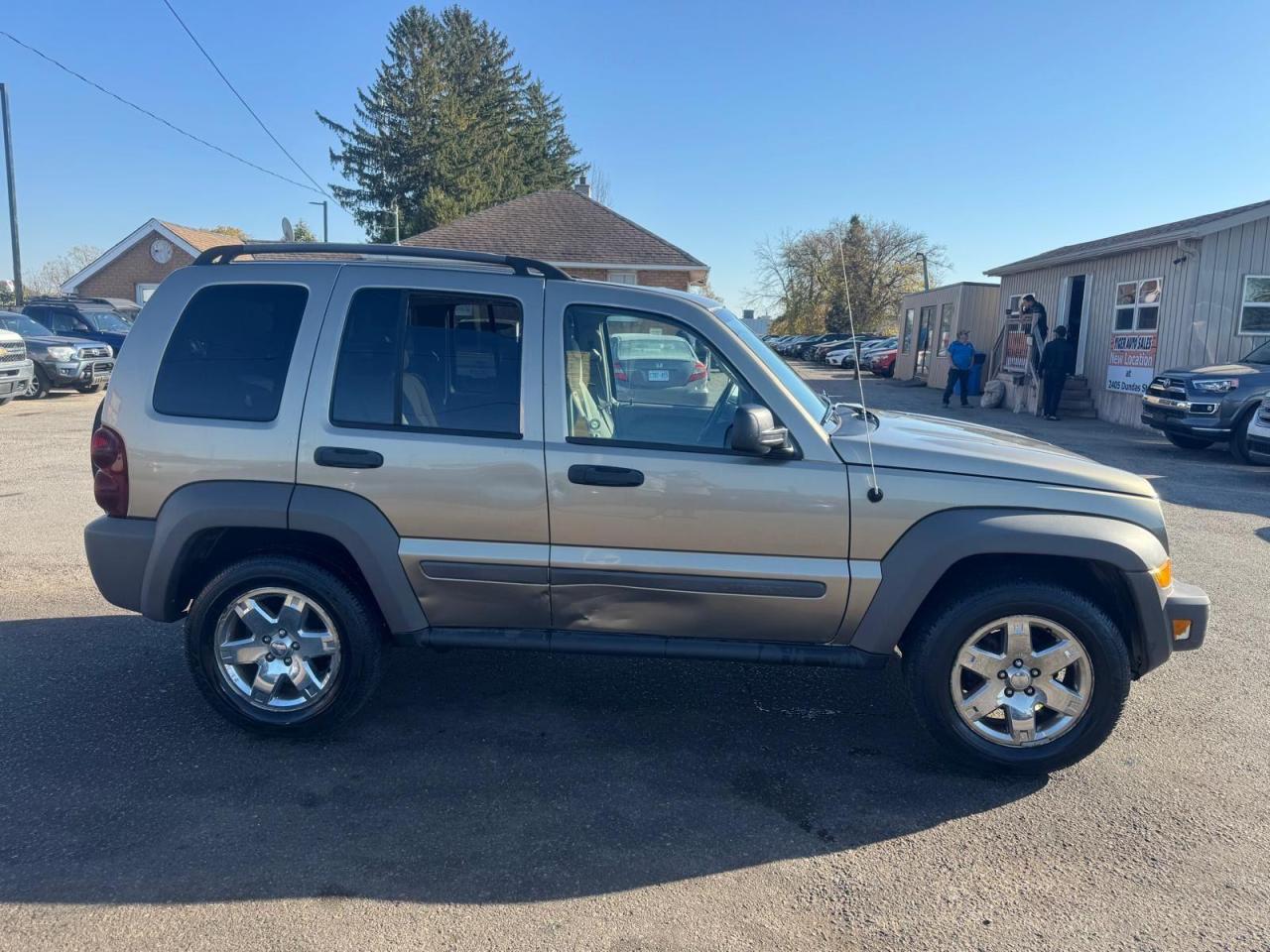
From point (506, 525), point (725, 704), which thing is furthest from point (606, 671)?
point (506, 525)

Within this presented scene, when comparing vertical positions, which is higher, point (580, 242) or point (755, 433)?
point (580, 242)

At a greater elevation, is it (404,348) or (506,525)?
(404,348)

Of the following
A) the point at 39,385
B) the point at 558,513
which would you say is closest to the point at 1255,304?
the point at 558,513

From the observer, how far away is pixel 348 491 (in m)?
3.63

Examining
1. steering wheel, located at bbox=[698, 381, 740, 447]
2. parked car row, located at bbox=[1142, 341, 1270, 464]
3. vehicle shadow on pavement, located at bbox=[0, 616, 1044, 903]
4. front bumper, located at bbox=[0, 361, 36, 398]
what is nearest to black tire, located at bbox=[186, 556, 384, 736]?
vehicle shadow on pavement, located at bbox=[0, 616, 1044, 903]

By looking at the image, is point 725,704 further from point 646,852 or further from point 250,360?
point 250,360

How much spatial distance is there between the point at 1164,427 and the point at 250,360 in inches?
550

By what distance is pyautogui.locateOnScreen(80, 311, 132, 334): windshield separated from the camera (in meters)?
21.8

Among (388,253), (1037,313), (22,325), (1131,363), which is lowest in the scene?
(1131,363)

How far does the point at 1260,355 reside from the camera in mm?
13602

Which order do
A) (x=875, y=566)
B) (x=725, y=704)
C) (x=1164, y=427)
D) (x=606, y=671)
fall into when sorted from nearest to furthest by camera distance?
(x=875, y=566) < (x=725, y=704) < (x=606, y=671) < (x=1164, y=427)

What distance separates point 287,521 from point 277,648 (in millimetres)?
587

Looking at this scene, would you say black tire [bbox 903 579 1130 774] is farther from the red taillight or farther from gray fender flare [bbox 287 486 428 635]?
the red taillight

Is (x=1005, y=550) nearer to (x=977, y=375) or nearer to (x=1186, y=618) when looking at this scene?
(x=1186, y=618)
